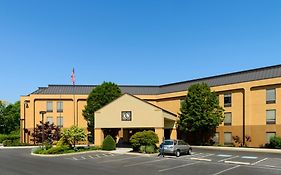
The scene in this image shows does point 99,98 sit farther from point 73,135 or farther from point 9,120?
point 9,120

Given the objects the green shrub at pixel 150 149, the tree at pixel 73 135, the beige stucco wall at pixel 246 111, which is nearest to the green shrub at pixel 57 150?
the tree at pixel 73 135

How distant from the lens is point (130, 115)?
4931 cm

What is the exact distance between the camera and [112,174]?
Result: 2322cm

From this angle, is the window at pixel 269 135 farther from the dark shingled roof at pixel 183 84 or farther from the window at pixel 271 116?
the dark shingled roof at pixel 183 84

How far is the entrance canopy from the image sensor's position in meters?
48.2

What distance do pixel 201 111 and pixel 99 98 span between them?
1786cm

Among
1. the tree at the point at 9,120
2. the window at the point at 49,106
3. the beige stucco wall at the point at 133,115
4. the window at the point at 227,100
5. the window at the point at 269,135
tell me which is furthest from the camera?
the tree at the point at 9,120

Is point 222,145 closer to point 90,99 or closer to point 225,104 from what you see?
point 225,104

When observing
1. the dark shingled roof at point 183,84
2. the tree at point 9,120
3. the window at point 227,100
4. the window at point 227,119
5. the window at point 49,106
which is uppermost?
the dark shingled roof at point 183,84

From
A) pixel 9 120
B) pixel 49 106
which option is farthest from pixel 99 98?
pixel 9 120

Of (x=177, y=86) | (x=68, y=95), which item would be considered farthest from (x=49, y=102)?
(x=177, y=86)

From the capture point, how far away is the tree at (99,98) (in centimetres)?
6084

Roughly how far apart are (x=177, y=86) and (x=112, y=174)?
136 ft

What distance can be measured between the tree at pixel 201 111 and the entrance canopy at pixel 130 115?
3.69 meters
